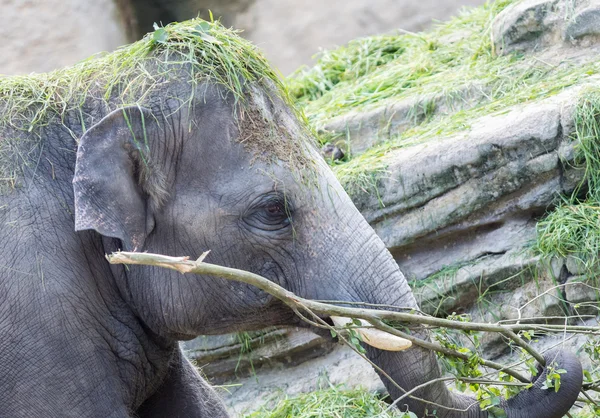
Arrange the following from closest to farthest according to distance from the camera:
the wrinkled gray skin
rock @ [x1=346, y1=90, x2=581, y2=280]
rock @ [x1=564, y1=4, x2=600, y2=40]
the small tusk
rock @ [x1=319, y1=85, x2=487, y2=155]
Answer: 1. the small tusk
2. the wrinkled gray skin
3. rock @ [x1=346, y1=90, x2=581, y2=280]
4. rock @ [x1=564, y1=4, x2=600, y2=40]
5. rock @ [x1=319, y1=85, x2=487, y2=155]

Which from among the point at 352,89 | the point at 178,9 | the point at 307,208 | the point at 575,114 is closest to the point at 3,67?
the point at 178,9

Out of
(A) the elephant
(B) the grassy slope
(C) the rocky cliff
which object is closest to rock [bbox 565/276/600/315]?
(C) the rocky cliff

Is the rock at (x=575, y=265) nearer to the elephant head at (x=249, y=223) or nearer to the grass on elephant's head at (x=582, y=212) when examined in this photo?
the grass on elephant's head at (x=582, y=212)

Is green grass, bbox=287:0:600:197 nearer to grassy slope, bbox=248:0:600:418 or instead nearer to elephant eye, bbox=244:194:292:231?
grassy slope, bbox=248:0:600:418

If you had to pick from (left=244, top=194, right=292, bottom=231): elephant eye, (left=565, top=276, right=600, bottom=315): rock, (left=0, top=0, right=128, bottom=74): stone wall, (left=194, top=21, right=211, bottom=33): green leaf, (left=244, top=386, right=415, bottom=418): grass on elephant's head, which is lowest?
(left=244, top=386, right=415, bottom=418): grass on elephant's head

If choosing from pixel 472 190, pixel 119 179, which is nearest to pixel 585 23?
pixel 472 190

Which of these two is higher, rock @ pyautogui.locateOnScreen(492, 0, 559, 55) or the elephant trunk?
rock @ pyautogui.locateOnScreen(492, 0, 559, 55)

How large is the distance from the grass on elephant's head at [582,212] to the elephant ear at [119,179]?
259 cm

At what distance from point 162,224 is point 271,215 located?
0.44 meters

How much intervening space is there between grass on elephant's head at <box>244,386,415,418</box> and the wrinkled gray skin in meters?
1.55

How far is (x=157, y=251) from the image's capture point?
3.96 metres

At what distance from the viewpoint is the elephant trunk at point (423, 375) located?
12.5 feet

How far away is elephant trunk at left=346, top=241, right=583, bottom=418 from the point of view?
3809 millimetres

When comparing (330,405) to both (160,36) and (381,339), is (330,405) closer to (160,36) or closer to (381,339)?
(381,339)
